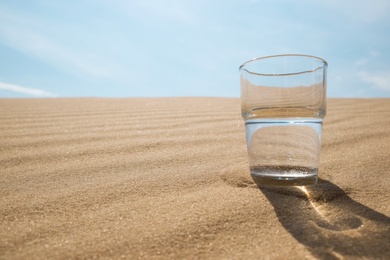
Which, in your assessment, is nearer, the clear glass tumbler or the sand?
the sand

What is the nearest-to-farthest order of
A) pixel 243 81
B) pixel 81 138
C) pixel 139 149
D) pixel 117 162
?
pixel 243 81, pixel 117 162, pixel 139 149, pixel 81 138

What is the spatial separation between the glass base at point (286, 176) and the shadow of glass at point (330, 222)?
0.02m

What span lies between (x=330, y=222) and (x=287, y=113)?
310 millimetres

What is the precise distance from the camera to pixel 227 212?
716mm

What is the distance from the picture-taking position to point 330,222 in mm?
669

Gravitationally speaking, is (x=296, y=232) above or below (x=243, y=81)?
below

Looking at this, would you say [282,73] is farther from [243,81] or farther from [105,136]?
[105,136]

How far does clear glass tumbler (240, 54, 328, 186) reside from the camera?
2.74ft

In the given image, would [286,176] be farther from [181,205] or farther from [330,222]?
[181,205]

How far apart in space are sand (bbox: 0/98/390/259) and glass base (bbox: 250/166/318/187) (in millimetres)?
28

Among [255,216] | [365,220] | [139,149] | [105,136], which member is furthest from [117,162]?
[365,220]

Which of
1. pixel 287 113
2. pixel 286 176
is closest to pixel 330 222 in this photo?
pixel 286 176

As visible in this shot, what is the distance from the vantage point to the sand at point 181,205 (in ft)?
1.94

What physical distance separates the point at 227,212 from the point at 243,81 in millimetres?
384
